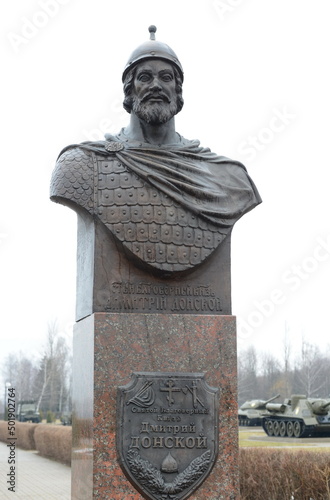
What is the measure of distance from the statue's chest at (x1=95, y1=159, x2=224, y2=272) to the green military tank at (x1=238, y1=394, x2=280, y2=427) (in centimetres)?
2348

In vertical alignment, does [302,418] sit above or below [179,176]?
below

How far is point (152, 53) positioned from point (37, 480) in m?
11.5

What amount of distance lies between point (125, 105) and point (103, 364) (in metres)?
1.93

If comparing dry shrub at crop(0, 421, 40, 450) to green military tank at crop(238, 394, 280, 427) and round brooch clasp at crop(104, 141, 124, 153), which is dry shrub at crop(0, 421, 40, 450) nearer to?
green military tank at crop(238, 394, 280, 427)

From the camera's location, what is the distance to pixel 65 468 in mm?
16594

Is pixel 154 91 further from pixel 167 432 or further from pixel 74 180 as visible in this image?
pixel 167 432

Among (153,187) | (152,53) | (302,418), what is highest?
(152,53)

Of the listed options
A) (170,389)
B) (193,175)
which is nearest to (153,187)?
(193,175)

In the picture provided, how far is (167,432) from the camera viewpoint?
4.08m

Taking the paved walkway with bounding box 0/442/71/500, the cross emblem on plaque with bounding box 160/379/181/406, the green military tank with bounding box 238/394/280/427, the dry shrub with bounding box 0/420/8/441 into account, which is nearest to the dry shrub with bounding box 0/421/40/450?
the paved walkway with bounding box 0/442/71/500

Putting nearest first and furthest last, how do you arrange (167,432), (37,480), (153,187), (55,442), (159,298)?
(167,432), (159,298), (153,187), (37,480), (55,442)

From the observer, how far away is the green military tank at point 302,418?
72.9 feet

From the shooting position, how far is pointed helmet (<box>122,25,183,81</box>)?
458 centimetres

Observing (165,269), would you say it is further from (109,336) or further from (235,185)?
(235,185)
